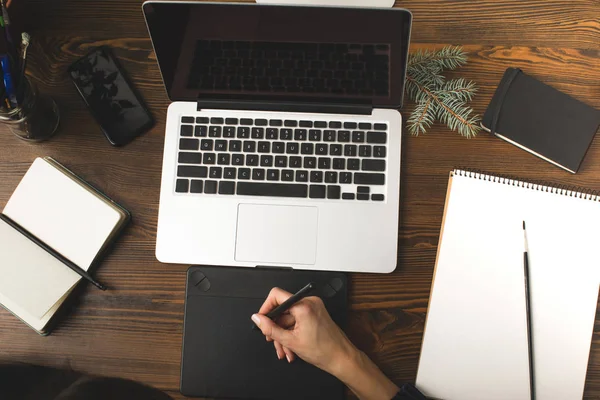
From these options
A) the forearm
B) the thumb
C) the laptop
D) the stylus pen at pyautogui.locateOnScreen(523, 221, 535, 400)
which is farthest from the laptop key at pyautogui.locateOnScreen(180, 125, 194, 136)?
the stylus pen at pyautogui.locateOnScreen(523, 221, 535, 400)

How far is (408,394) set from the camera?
77 cm

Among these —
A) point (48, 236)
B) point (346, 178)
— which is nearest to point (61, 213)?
point (48, 236)

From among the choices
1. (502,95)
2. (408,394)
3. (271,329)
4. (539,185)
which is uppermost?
(502,95)

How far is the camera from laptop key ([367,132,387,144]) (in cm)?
85

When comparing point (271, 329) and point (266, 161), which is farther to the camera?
point (266, 161)

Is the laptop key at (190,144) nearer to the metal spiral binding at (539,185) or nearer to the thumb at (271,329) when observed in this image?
the thumb at (271,329)

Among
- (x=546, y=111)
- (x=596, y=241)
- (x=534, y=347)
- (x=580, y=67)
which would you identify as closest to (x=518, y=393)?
(x=534, y=347)

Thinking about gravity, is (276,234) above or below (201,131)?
below

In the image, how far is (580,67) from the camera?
884mm

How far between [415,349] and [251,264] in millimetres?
311

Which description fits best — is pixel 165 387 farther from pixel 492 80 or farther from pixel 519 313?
pixel 492 80

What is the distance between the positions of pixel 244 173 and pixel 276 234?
4.7 inches

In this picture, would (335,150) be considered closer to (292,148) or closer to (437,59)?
(292,148)

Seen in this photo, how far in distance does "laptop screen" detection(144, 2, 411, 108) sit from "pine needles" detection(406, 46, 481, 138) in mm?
58
